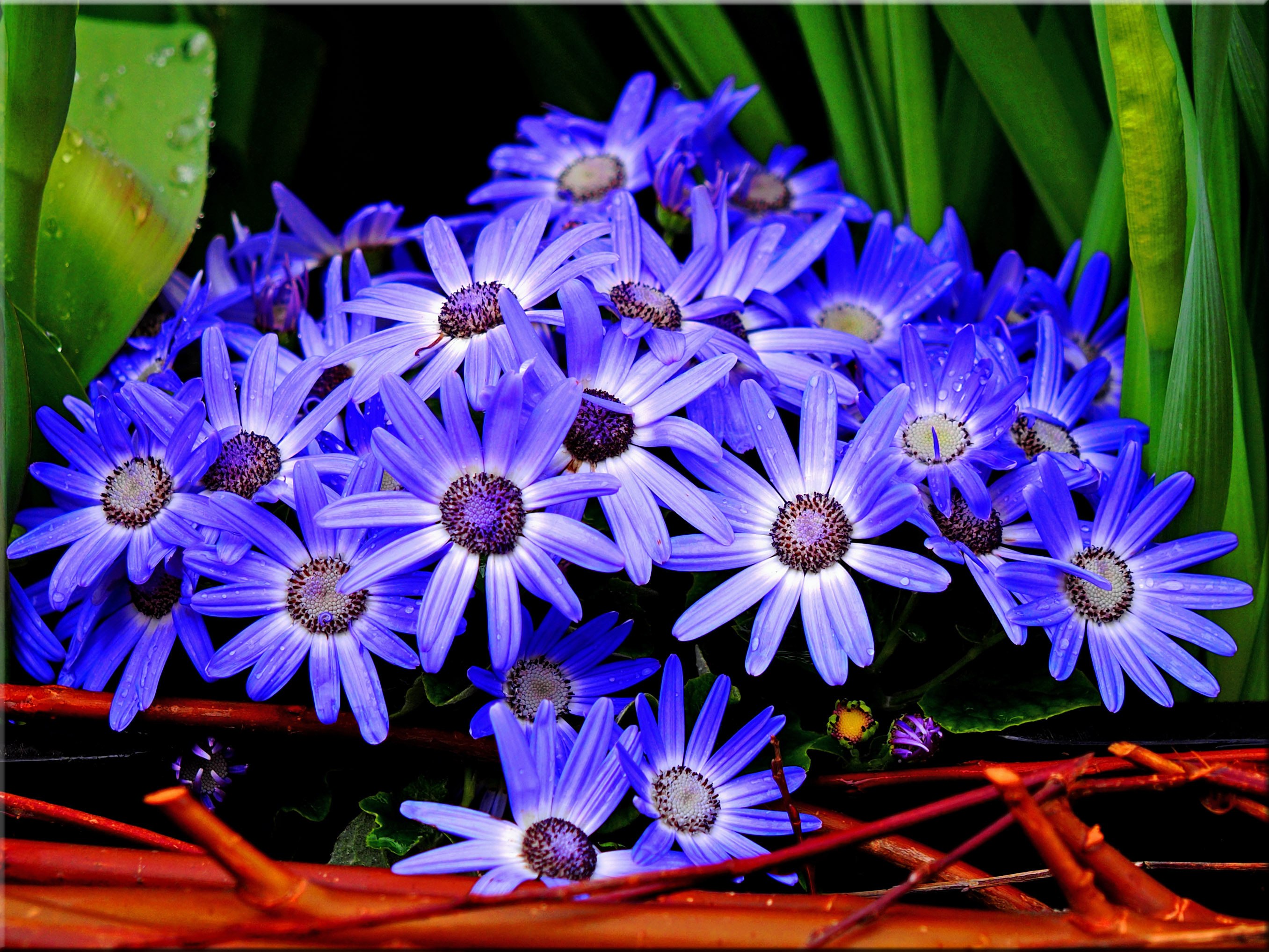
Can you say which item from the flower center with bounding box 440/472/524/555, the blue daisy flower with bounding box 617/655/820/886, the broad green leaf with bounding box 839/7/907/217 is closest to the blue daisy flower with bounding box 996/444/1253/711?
the blue daisy flower with bounding box 617/655/820/886

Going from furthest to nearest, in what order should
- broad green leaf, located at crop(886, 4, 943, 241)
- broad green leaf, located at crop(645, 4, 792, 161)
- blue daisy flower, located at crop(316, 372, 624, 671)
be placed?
1. broad green leaf, located at crop(645, 4, 792, 161)
2. broad green leaf, located at crop(886, 4, 943, 241)
3. blue daisy flower, located at crop(316, 372, 624, 671)

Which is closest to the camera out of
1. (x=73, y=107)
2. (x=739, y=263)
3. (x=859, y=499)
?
(x=859, y=499)

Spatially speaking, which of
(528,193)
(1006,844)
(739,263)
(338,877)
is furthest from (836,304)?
(338,877)

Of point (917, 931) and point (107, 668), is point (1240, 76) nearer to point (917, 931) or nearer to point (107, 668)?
point (917, 931)

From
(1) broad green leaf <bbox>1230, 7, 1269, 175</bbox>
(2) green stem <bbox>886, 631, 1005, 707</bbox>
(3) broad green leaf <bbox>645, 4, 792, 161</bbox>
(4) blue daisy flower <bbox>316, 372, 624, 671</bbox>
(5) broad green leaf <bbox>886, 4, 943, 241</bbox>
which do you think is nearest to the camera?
(4) blue daisy flower <bbox>316, 372, 624, 671</bbox>

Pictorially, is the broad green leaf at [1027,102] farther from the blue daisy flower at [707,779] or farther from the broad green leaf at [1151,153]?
the blue daisy flower at [707,779]

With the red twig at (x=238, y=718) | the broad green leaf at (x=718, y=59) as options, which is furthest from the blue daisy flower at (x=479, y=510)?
the broad green leaf at (x=718, y=59)

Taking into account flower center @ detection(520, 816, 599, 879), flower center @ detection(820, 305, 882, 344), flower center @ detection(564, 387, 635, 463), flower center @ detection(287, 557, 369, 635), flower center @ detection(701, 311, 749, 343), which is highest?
flower center @ detection(820, 305, 882, 344)

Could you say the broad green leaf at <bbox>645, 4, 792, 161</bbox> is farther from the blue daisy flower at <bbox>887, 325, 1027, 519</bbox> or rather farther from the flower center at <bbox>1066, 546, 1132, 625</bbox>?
the flower center at <bbox>1066, 546, 1132, 625</bbox>
